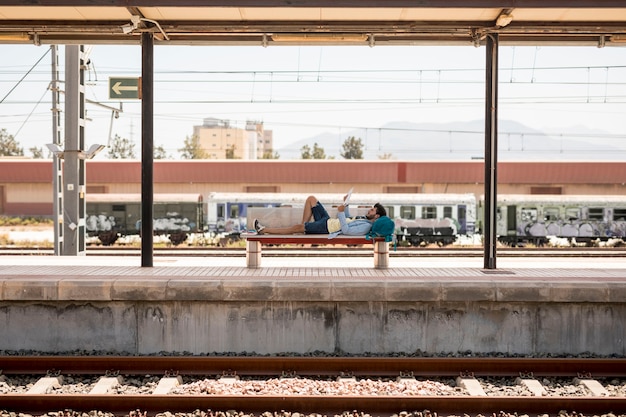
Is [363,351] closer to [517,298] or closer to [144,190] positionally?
[517,298]

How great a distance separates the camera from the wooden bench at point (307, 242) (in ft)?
37.0

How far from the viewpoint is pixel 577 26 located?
435 inches

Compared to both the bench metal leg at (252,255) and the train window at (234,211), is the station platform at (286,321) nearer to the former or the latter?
the bench metal leg at (252,255)

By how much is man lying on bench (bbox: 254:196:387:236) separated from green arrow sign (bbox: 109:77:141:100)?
3.79 meters

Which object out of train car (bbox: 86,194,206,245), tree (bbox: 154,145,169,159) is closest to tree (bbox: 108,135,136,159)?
tree (bbox: 154,145,169,159)

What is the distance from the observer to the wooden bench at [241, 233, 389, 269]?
37.0ft

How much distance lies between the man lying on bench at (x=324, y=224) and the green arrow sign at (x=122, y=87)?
3794 millimetres

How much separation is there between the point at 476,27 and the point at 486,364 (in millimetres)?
6082

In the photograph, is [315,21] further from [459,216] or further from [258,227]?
[459,216]

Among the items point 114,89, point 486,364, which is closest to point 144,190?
point 114,89

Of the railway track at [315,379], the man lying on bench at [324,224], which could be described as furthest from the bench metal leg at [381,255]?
the railway track at [315,379]

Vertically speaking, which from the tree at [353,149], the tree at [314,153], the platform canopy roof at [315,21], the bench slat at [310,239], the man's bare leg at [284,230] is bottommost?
the bench slat at [310,239]

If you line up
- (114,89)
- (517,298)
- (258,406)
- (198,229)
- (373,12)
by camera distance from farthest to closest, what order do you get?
(198,229)
(114,89)
(373,12)
(517,298)
(258,406)

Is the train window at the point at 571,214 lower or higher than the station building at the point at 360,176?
lower
